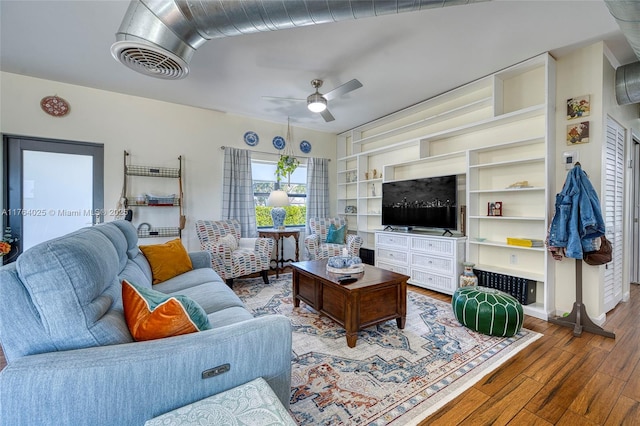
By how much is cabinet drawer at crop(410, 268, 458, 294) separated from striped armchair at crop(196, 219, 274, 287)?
2155mm

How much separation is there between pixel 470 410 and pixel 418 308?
4.96 ft

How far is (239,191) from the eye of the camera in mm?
4641

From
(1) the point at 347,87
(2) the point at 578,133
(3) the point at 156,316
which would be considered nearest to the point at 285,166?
(1) the point at 347,87

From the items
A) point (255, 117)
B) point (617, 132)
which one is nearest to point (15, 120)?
point (255, 117)

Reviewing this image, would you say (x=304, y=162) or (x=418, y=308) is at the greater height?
(x=304, y=162)

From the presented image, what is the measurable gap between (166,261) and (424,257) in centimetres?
319

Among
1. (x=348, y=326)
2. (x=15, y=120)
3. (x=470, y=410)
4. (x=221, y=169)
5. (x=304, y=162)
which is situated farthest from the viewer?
(x=304, y=162)

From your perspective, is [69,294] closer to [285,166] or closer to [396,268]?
[396,268]

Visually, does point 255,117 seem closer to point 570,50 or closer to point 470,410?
point 570,50

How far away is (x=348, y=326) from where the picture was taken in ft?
7.19

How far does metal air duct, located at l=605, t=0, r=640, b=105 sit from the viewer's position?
5.07 feet

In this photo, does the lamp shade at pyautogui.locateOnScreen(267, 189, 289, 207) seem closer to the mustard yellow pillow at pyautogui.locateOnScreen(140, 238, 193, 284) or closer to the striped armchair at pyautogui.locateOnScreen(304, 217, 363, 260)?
the striped armchair at pyautogui.locateOnScreen(304, 217, 363, 260)

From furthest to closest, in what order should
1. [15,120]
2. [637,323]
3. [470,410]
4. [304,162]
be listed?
1. [304,162]
2. [15,120]
3. [637,323]
4. [470,410]

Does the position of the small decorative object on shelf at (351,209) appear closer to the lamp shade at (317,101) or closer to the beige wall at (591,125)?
the lamp shade at (317,101)
